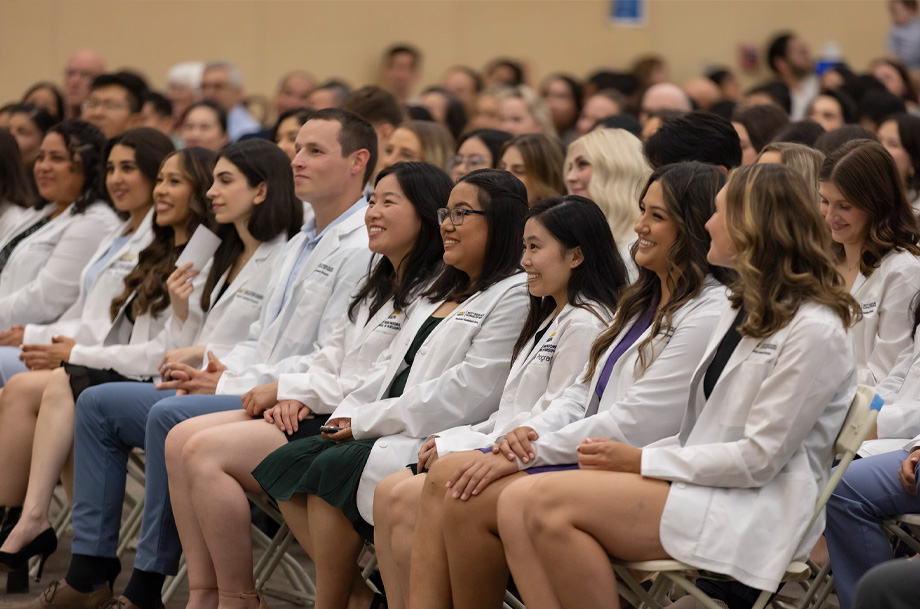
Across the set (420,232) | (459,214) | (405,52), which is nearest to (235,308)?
(420,232)

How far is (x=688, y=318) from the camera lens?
277 centimetres

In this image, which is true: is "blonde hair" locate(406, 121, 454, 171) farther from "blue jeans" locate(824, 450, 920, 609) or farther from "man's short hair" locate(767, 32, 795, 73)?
"man's short hair" locate(767, 32, 795, 73)

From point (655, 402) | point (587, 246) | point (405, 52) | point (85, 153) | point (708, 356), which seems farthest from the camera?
point (405, 52)

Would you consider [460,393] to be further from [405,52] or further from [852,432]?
[405,52]

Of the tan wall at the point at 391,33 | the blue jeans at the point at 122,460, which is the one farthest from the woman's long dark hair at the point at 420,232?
the tan wall at the point at 391,33

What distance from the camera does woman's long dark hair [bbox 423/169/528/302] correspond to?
3375 millimetres

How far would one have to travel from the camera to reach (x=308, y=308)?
3977 mm

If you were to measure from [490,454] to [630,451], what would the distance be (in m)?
0.39

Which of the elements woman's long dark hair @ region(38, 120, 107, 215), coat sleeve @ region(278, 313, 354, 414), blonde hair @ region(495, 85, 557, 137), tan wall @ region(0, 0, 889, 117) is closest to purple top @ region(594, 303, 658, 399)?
coat sleeve @ region(278, 313, 354, 414)

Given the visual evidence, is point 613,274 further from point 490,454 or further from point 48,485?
point 48,485

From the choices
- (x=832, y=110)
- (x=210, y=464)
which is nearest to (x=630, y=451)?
(x=210, y=464)

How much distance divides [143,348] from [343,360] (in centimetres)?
103

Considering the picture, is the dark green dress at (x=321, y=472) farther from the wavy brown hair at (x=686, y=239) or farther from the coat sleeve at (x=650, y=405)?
the wavy brown hair at (x=686, y=239)

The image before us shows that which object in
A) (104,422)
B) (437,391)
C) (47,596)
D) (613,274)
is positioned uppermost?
(613,274)
